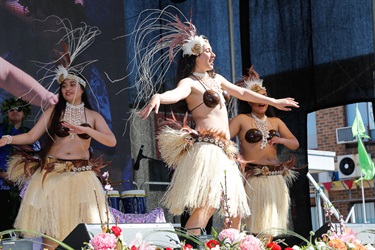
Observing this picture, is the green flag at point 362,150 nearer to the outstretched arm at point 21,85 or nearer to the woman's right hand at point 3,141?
the outstretched arm at point 21,85

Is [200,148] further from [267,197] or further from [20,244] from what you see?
[20,244]

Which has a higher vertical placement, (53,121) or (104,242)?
(53,121)

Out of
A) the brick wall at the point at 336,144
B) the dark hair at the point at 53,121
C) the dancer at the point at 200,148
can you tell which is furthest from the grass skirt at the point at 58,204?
the brick wall at the point at 336,144

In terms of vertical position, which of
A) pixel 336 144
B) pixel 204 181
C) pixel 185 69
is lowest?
pixel 204 181

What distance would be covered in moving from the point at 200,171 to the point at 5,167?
1.66m

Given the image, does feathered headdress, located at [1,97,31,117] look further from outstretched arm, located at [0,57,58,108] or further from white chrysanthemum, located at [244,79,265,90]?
white chrysanthemum, located at [244,79,265,90]

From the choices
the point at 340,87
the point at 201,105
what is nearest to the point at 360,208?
the point at 340,87

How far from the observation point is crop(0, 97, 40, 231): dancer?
5.23 meters

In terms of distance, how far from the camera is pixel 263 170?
523cm

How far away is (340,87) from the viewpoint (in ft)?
18.7

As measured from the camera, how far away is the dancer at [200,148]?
4.34 m

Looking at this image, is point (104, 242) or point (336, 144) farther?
point (336, 144)

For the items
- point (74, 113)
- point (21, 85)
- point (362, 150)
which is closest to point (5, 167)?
point (21, 85)

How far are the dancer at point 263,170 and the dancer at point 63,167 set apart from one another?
1028 mm
